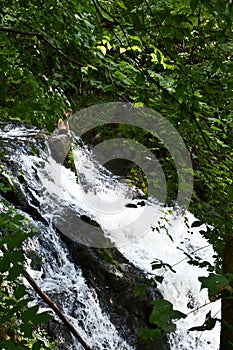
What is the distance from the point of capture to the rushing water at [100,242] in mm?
4762

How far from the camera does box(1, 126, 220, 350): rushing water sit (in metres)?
4.76

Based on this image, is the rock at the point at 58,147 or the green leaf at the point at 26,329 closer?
the green leaf at the point at 26,329

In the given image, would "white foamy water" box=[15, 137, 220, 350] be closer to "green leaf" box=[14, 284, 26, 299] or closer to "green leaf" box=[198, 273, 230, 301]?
"green leaf" box=[14, 284, 26, 299]

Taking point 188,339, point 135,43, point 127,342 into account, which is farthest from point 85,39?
point 188,339

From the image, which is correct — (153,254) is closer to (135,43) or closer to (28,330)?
(135,43)

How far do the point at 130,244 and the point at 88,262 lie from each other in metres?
1.31

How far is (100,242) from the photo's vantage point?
584 centimetres

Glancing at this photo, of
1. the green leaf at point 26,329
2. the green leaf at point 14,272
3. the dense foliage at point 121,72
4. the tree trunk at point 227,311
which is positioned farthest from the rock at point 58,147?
the green leaf at point 26,329

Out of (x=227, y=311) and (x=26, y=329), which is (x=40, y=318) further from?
(x=227, y=311)

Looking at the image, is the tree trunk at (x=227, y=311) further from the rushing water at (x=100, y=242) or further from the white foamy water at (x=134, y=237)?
the white foamy water at (x=134, y=237)

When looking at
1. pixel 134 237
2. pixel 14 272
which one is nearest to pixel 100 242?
pixel 134 237

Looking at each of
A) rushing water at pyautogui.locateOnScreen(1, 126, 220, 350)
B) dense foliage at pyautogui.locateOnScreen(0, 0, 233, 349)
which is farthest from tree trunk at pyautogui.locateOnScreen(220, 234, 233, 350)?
rushing water at pyautogui.locateOnScreen(1, 126, 220, 350)

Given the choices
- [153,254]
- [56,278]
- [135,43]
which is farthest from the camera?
[153,254]

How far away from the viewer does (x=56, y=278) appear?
493 cm
